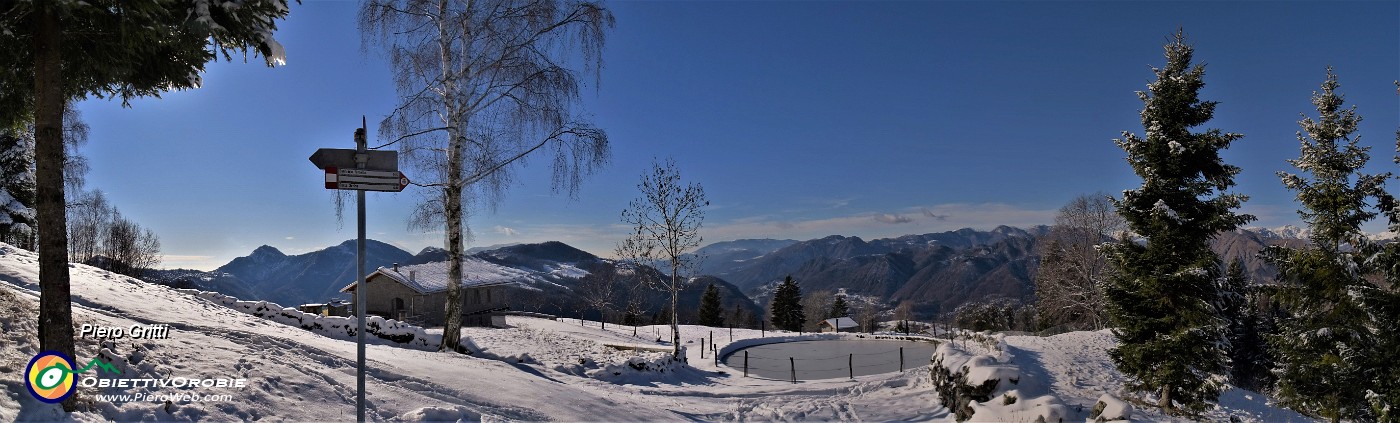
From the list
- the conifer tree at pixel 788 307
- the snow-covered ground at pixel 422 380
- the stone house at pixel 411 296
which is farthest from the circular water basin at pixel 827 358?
the conifer tree at pixel 788 307

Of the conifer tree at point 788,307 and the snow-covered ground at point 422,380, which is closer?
the snow-covered ground at point 422,380

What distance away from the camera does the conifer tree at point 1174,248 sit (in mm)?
13438

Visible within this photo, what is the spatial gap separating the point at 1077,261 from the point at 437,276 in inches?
1620

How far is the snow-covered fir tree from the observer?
1074 inches

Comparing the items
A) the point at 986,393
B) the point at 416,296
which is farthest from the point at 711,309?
the point at 986,393

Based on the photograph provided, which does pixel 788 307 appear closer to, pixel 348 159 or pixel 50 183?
pixel 348 159

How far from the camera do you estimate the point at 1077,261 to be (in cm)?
3506

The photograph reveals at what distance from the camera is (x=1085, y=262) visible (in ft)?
110

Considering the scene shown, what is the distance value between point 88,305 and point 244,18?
7.91 meters

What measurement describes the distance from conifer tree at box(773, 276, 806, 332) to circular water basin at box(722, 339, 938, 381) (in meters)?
24.3

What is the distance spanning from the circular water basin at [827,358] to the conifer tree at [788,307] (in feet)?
79.7

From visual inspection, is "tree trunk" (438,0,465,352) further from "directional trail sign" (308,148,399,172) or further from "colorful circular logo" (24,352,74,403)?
"directional trail sign" (308,148,399,172)

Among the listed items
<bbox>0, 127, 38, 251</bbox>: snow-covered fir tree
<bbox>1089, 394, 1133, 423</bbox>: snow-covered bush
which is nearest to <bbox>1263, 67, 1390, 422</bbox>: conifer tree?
<bbox>1089, 394, 1133, 423</bbox>: snow-covered bush

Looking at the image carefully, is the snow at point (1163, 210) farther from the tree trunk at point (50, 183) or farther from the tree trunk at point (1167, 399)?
the tree trunk at point (50, 183)
